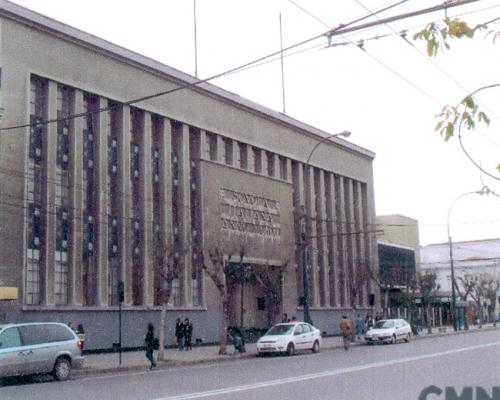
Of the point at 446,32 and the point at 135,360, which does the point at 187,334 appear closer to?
the point at 135,360

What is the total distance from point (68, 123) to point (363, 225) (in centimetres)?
3219

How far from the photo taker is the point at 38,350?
21734mm

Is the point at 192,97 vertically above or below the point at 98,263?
above

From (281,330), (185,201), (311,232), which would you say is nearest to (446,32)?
(281,330)

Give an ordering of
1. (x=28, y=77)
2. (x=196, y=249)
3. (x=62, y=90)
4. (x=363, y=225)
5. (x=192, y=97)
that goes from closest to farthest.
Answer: (x=28, y=77) < (x=62, y=90) < (x=196, y=249) < (x=192, y=97) < (x=363, y=225)

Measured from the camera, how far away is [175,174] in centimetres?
4284

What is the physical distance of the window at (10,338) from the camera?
830 inches

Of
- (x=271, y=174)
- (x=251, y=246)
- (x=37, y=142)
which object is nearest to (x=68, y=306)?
(x=37, y=142)

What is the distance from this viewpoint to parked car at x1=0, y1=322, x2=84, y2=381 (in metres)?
21.0

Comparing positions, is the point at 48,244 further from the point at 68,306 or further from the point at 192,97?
the point at 192,97

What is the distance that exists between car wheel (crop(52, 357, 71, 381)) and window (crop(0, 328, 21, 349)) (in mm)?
1405

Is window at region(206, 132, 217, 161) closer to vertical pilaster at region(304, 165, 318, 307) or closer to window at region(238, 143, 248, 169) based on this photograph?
window at region(238, 143, 248, 169)

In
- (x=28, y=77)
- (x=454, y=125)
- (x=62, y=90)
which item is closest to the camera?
(x=454, y=125)

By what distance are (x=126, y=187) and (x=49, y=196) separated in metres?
Result: 5.07
